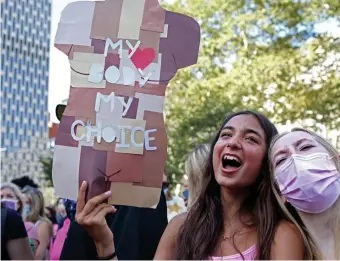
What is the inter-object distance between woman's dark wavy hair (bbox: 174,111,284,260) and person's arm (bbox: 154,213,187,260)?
2cm

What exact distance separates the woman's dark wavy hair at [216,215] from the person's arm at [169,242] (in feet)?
0.07

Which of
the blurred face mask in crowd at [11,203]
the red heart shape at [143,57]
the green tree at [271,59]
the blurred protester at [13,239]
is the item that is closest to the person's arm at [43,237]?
the blurred face mask in crowd at [11,203]

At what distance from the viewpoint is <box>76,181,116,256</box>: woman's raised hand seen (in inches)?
76.0

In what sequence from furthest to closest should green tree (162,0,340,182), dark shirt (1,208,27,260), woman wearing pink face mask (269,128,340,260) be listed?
green tree (162,0,340,182) < dark shirt (1,208,27,260) < woman wearing pink face mask (269,128,340,260)

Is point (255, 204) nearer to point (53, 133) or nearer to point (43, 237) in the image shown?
point (43, 237)

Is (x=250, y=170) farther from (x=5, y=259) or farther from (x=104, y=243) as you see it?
(x=5, y=259)

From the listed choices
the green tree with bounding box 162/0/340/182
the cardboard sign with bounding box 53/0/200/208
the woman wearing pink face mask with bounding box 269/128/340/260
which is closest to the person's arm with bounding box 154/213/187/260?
the cardboard sign with bounding box 53/0/200/208

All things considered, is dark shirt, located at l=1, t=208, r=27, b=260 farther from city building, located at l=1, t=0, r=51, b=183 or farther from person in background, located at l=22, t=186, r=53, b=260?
city building, located at l=1, t=0, r=51, b=183

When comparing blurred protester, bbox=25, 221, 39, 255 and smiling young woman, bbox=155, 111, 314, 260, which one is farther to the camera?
blurred protester, bbox=25, 221, 39, 255

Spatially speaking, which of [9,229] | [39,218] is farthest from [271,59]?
[9,229]

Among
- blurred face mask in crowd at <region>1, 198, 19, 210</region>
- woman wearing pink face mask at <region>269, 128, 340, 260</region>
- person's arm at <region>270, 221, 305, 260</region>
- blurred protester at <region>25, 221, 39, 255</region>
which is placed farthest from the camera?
blurred protester at <region>25, 221, 39, 255</region>

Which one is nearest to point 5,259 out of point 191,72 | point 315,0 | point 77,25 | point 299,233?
point 77,25

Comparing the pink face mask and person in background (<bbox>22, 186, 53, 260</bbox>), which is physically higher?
the pink face mask

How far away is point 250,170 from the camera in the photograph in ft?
6.60
